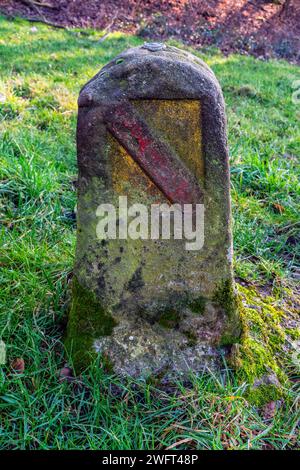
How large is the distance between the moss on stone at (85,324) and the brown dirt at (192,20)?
828cm

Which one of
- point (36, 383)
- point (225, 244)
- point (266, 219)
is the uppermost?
point (225, 244)

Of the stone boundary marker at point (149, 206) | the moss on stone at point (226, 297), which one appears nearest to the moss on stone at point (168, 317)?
the stone boundary marker at point (149, 206)

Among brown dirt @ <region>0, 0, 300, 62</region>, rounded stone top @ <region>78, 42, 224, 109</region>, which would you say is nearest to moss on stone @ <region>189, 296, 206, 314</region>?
rounded stone top @ <region>78, 42, 224, 109</region>

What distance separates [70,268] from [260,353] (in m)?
1.12

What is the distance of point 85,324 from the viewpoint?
2021 mm

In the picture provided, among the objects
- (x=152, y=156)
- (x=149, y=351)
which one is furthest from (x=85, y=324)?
(x=152, y=156)

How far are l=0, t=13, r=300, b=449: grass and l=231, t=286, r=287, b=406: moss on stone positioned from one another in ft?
0.21

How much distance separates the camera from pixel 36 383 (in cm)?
197

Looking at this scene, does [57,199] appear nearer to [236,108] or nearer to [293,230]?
[293,230]

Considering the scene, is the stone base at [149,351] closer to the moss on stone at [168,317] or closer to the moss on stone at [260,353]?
the moss on stone at [168,317]

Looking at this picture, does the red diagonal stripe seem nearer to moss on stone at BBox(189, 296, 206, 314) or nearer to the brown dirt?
moss on stone at BBox(189, 296, 206, 314)

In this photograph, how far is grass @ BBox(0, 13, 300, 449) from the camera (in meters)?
1.84

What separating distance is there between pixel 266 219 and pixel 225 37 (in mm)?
8090

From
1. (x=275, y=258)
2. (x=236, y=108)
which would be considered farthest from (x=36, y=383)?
(x=236, y=108)
